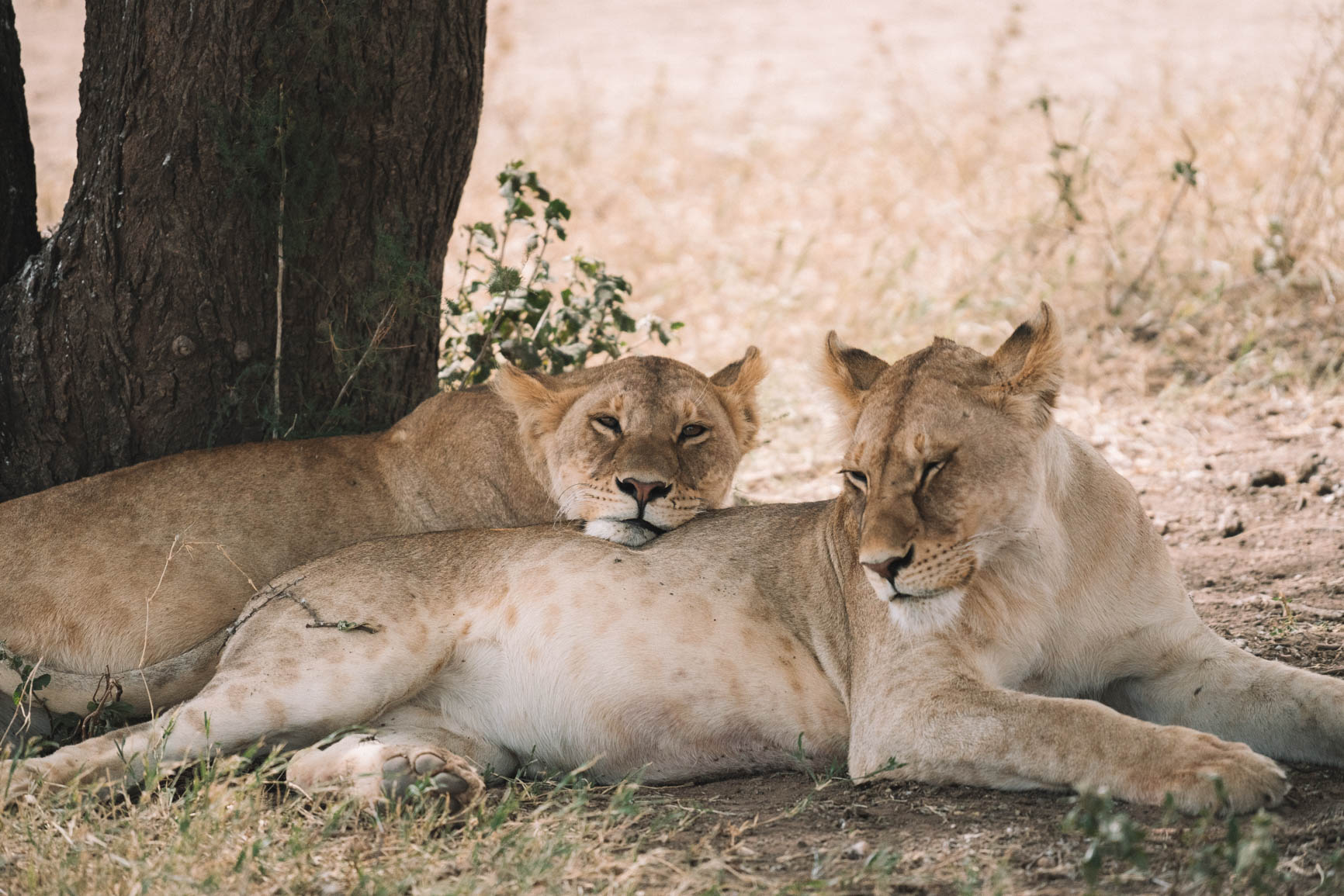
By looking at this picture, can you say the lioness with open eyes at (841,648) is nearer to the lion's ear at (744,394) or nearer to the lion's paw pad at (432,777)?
the lion's paw pad at (432,777)

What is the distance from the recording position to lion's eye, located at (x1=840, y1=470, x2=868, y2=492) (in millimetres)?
3225

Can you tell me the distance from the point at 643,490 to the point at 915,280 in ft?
16.8

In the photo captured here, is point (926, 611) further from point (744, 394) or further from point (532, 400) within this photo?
point (532, 400)

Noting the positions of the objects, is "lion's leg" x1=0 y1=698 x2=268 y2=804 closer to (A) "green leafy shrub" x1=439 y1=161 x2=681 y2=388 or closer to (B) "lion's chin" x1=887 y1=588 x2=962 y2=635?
(B) "lion's chin" x1=887 y1=588 x2=962 y2=635

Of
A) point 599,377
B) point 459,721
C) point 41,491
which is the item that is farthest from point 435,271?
point 459,721

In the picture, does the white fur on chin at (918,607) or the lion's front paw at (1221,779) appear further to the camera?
the white fur on chin at (918,607)

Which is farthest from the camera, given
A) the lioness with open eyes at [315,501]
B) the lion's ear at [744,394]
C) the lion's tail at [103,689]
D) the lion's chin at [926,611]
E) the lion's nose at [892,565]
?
the lion's ear at [744,394]

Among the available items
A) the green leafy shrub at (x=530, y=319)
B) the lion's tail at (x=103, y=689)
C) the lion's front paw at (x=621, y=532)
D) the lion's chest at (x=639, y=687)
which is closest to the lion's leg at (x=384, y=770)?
the lion's chest at (x=639, y=687)

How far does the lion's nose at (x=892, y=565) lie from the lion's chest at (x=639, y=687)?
0.58 meters

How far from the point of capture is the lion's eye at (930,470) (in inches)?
122

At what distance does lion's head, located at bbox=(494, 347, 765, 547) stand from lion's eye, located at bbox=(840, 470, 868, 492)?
779mm

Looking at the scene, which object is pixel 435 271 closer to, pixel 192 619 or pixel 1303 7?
pixel 192 619

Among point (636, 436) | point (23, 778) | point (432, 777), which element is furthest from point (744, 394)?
point (23, 778)

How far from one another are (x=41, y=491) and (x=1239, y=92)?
945 cm
